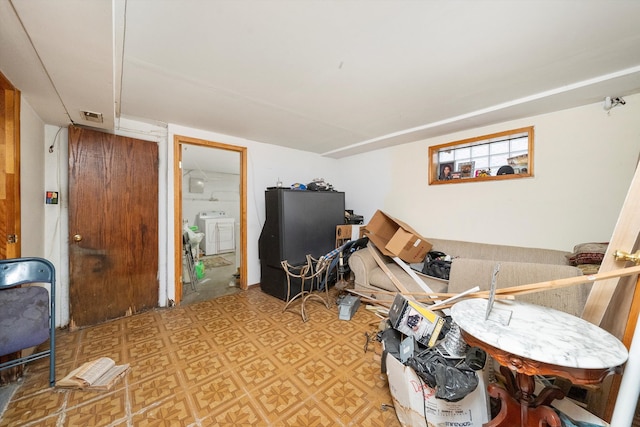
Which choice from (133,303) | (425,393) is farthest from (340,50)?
(133,303)

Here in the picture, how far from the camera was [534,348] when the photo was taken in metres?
0.87

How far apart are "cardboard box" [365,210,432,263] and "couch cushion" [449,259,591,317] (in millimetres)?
621

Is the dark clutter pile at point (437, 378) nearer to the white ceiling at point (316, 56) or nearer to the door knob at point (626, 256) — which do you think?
the door knob at point (626, 256)

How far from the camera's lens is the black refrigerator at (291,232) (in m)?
2.99

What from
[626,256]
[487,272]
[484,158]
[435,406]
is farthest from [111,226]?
[484,158]

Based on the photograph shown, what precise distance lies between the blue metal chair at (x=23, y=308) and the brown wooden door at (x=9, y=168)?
Answer: 0.19 m

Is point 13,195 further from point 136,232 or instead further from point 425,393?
point 425,393

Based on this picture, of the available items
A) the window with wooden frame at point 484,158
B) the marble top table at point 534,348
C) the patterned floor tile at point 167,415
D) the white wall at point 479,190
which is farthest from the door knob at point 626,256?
the patterned floor tile at point 167,415

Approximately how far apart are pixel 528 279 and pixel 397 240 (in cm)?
123

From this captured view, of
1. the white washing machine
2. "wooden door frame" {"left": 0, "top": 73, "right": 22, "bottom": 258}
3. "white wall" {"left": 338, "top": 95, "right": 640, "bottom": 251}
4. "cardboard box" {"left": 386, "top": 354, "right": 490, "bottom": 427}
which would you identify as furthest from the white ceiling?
the white washing machine

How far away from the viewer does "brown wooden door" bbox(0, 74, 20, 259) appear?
1.51 metres

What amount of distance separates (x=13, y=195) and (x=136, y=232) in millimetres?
1062

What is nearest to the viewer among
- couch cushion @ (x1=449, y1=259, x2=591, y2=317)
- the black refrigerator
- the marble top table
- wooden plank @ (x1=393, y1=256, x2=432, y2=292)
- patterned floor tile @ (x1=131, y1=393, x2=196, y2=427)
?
the marble top table

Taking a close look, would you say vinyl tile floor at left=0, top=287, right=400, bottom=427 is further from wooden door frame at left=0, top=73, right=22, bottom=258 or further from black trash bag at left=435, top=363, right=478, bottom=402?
wooden door frame at left=0, top=73, right=22, bottom=258
